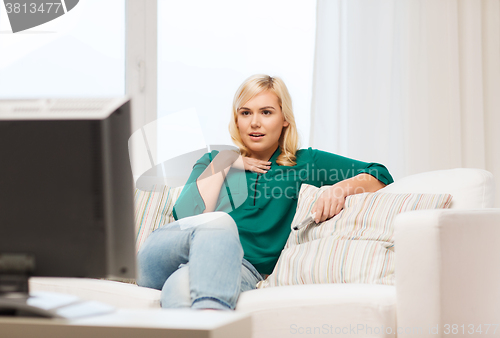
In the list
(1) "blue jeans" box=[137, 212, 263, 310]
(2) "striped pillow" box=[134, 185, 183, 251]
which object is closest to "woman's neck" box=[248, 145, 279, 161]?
(2) "striped pillow" box=[134, 185, 183, 251]

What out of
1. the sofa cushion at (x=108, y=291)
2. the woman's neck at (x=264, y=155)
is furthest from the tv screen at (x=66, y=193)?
the woman's neck at (x=264, y=155)

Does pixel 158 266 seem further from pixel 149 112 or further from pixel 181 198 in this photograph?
pixel 149 112

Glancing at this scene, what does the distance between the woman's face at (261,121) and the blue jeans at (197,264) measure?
0.60m

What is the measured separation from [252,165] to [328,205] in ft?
1.26

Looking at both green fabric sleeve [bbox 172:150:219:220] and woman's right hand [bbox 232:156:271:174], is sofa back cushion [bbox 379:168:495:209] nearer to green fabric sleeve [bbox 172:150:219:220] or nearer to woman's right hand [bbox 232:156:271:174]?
woman's right hand [bbox 232:156:271:174]

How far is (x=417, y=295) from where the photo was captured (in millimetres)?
1092

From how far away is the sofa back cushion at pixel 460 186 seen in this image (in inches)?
56.1

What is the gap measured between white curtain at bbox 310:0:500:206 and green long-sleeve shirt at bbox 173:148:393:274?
0.87 metres

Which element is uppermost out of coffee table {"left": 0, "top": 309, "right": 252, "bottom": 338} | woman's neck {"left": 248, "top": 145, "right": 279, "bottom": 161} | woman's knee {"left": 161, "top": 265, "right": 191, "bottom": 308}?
woman's neck {"left": 248, "top": 145, "right": 279, "bottom": 161}

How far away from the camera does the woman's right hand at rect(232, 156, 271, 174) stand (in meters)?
1.76

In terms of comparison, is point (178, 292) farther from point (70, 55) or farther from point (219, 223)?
point (70, 55)

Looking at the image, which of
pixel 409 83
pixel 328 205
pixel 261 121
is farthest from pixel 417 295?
pixel 409 83

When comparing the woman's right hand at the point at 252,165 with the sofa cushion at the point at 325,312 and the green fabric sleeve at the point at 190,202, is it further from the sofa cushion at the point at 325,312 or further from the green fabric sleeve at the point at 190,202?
the sofa cushion at the point at 325,312

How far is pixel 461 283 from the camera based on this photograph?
44.3 inches
